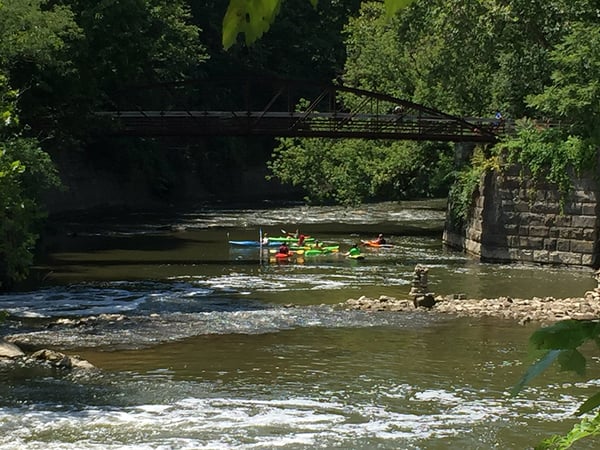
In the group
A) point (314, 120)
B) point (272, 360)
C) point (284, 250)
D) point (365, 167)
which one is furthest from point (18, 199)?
point (314, 120)

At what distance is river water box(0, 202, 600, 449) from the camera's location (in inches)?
534

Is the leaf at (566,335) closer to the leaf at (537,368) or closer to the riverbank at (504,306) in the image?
the leaf at (537,368)

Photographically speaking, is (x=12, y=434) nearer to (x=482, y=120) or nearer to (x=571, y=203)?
(x=571, y=203)

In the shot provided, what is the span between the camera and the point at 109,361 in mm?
17594

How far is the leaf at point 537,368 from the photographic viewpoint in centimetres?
193

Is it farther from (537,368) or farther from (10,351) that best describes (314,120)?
(537,368)

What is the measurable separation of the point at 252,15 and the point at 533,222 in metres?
31.1

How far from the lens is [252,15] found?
1.89 meters

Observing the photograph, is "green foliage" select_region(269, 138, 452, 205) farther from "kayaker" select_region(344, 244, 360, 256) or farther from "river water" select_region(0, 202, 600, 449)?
"river water" select_region(0, 202, 600, 449)

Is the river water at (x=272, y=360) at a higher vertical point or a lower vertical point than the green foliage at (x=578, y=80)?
lower

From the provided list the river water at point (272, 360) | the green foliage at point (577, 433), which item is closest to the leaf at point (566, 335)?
the green foliage at point (577, 433)

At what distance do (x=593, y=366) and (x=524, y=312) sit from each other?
5330 millimetres

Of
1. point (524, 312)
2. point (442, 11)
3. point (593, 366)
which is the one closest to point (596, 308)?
point (524, 312)

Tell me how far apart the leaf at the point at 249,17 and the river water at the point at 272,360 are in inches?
289
